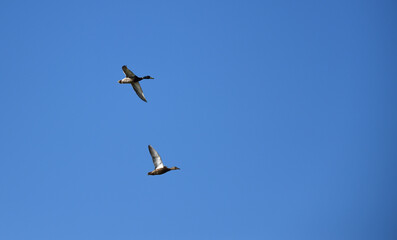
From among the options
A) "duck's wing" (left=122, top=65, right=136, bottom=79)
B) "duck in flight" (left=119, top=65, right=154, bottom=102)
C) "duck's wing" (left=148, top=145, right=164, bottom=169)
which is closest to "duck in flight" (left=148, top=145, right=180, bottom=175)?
"duck's wing" (left=148, top=145, right=164, bottom=169)

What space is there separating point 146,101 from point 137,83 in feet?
7.88

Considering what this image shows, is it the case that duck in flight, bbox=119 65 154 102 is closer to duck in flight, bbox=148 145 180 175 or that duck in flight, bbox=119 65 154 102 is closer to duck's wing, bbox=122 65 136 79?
duck's wing, bbox=122 65 136 79

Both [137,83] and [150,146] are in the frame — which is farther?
[137,83]

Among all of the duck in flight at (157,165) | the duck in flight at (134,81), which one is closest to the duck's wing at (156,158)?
the duck in flight at (157,165)

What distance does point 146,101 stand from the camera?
57.0 m

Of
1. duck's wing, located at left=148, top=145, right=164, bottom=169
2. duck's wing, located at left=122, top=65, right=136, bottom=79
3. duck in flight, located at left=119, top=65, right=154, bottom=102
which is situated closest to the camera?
duck's wing, located at left=148, top=145, right=164, bottom=169

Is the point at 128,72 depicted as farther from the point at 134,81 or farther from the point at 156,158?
the point at 156,158

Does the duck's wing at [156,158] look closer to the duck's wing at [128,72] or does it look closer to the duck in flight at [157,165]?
the duck in flight at [157,165]

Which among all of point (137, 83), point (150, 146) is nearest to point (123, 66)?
point (137, 83)

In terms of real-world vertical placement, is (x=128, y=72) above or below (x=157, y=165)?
above

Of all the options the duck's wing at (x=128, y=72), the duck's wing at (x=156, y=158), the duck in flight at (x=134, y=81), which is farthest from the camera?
the duck in flight at (x=134, y=81)

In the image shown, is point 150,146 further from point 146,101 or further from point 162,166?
point 146,101

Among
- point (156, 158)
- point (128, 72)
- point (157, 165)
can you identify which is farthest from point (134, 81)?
point (157, 165)

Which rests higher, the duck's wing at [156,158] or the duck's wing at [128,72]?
the duck's wing at [128,72]
